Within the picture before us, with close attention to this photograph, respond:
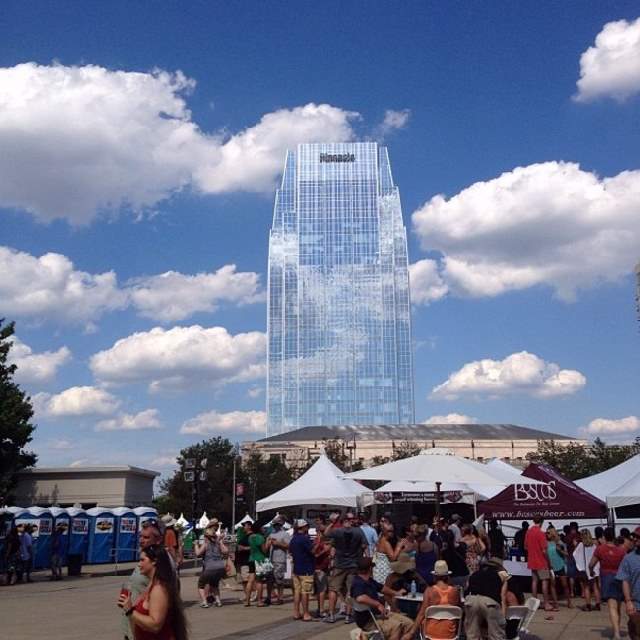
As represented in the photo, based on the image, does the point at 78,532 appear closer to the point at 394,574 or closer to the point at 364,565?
the point at 394,574

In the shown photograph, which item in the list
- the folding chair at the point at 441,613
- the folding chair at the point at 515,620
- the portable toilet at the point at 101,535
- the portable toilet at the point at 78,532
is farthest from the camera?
the portable toilet at the point at 101,535

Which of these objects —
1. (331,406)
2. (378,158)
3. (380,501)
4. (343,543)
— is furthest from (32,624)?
(378,158)

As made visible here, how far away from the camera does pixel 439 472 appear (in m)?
16.5

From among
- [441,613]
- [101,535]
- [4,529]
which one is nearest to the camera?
[441,613]

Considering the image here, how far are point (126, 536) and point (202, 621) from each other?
19.5 m

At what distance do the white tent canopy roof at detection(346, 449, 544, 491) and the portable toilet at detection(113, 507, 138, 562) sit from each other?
16302 mm

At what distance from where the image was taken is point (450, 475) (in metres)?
16.3

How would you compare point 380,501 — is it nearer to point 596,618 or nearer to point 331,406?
point 596,618

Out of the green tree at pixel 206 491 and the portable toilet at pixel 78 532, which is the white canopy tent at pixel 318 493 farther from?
the green tree at pixel 206 491

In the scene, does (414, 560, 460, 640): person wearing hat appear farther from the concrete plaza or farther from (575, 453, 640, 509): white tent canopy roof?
(575, 453, 640, 509): white tent canopy roof

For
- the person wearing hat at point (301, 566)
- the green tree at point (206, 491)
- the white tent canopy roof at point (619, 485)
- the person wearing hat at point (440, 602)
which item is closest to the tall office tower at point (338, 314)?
the green tree at point (206, 491)

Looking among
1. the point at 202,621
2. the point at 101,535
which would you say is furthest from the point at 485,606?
the point at 101,535

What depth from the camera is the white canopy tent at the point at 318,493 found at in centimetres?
1998

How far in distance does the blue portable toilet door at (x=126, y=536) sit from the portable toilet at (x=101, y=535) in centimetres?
31
